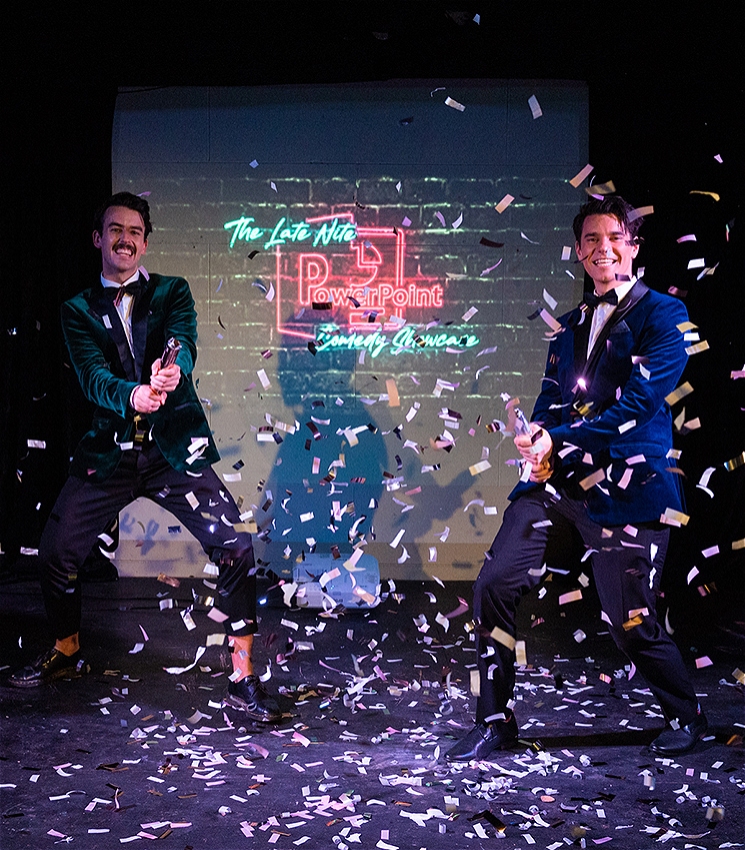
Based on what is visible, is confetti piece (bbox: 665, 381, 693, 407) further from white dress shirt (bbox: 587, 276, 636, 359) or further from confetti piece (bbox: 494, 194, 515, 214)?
confetti piece (bbox: 494, 194, 515, 214)

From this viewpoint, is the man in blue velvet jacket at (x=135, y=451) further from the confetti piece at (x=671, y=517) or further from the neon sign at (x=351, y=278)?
the neon sign at (x=351, y=278)

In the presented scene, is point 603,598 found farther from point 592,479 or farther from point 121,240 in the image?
point 121,240

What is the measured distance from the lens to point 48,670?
4.03 m

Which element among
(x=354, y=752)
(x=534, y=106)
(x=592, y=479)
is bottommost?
(x=354, y=752)

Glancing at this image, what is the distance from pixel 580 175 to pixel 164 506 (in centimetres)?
349

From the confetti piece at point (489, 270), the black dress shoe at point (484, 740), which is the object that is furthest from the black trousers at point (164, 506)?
the confetti piece at point (489, 270)

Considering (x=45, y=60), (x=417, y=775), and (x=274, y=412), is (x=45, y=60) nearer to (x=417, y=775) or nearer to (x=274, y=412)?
(x=274, y=412)

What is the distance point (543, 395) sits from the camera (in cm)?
371

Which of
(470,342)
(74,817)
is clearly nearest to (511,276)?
(470,342)

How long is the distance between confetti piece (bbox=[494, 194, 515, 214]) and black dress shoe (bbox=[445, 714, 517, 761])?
3.51 meters

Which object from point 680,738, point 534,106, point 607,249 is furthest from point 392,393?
point 680,738

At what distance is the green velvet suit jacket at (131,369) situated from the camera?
386 centimetres

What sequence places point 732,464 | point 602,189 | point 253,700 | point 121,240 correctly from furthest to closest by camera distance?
point 732,464
point 602,189
point 121,240
point 253,700

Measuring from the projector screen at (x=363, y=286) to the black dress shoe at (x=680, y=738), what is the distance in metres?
2.70
